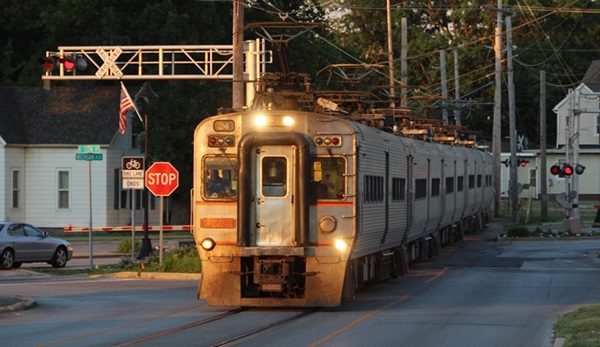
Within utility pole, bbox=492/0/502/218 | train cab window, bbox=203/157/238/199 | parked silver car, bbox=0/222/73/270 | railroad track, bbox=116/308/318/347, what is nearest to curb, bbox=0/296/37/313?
railroad track, bbox=116/308/318/347

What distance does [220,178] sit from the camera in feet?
69.7

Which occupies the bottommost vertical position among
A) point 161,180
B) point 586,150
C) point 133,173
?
point 161,180

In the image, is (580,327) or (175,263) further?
(175,263)

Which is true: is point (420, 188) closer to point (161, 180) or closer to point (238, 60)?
point (238, 60)

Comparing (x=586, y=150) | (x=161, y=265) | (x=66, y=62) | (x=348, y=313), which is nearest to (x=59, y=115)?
(x=66, y=62)

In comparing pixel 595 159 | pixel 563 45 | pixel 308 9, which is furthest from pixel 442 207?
pixel 563 45

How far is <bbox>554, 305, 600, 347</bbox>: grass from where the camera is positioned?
632 inches

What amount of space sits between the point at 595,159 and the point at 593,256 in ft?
183

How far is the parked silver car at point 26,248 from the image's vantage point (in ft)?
115

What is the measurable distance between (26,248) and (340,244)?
1700 centimetres

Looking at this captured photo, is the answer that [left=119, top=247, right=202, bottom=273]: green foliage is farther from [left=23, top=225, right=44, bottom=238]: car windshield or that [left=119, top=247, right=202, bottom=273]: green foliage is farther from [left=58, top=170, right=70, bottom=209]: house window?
[left=58, top=170, right=70, bottom=209]: house window

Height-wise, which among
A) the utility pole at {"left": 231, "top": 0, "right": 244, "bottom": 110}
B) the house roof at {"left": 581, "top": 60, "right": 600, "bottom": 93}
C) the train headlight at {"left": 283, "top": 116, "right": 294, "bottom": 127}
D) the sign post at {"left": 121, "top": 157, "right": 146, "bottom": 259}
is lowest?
the sign post at {"left": 121, "top": 157, "right": 146, "bottom": 259}

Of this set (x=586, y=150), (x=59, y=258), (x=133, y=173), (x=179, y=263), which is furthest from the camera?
(x=586, y=150)

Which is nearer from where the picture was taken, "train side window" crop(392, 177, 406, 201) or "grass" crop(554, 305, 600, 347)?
"grass" crop(554, 305, 600, 347)
